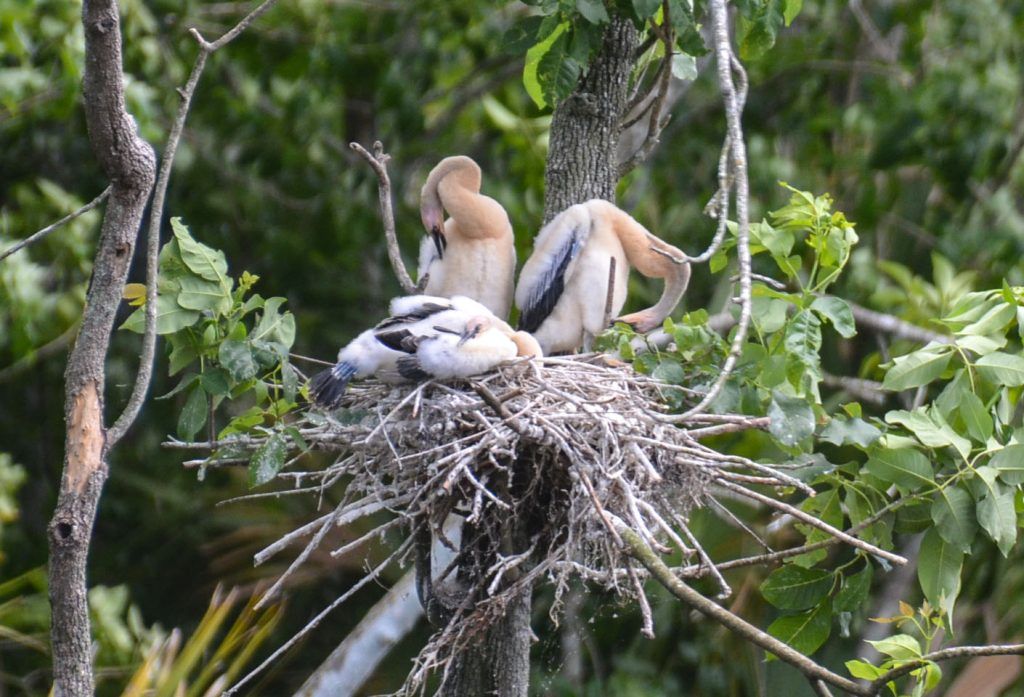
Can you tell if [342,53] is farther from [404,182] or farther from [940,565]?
[940,565]

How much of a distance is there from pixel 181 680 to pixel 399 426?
76.7 inches

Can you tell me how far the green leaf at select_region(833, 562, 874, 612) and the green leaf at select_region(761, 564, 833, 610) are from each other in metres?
0.08

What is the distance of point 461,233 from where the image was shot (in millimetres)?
5141

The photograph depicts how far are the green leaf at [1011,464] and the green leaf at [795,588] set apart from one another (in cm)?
65

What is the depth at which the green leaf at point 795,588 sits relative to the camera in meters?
4.31

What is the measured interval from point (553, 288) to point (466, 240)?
410 millimetres

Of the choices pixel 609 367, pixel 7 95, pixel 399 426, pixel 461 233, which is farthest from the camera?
pixel 7 95

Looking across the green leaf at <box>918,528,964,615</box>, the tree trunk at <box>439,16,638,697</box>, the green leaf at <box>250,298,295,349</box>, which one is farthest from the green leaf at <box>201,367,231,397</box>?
the green leaf at <box>918,528,964,615</box>

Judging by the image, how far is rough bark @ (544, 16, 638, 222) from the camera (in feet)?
15.1

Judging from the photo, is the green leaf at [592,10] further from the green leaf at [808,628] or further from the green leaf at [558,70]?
the green leaf at [808,628]

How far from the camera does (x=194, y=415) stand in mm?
3994

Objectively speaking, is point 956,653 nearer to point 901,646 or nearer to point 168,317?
point 901,646

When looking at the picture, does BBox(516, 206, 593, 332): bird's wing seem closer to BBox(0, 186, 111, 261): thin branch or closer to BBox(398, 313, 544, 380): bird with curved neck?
BBox(398, 313, 544, 380): bird with curved neck

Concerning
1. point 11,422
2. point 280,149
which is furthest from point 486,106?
point 11,422
